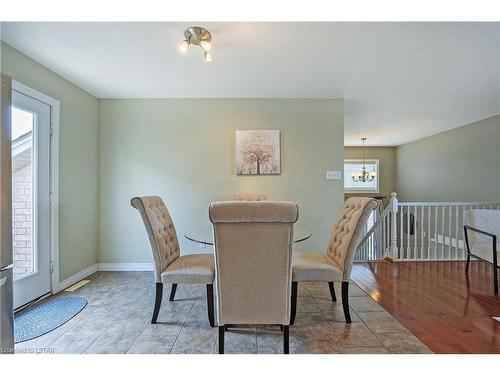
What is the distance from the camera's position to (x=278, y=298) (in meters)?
1.53

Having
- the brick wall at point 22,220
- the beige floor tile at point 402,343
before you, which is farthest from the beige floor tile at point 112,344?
the beige floor tile at point 402,343

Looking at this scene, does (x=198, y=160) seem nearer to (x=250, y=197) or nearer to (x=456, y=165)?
(x=250, y=197)

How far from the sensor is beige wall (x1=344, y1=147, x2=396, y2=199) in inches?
305

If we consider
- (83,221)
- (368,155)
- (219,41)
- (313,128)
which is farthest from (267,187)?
(368,155)

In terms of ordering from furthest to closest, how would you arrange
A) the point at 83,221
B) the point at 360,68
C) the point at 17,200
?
the point at 83,221, the point at 360,68, the point at 17,200

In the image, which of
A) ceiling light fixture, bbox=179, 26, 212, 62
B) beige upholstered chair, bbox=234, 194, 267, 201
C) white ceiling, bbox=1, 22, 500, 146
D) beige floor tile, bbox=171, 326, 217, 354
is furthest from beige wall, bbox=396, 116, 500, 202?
beige floor tile, bbox=171, 326, 217, 354

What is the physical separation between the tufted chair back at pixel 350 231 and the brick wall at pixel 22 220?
2.85m

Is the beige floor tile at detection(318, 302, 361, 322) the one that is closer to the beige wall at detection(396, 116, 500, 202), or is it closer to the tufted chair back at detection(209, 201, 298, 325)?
the tufted chair back at detection(209, 201, 298, 325)

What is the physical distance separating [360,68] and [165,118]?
246 centimetres

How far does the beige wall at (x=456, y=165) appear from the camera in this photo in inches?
178

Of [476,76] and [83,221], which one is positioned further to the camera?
[83,221]

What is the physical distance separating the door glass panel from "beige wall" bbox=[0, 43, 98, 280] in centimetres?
34
